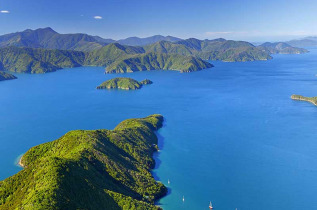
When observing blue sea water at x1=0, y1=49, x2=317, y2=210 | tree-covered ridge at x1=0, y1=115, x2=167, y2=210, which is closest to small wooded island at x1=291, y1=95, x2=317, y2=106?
blue sea water at x1=0, y1=49, x2=317, y2=210

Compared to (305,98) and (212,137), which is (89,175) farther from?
(305,98)

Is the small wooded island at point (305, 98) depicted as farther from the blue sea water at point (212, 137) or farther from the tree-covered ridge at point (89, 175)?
the tree-covered ridge at point (89, 175)

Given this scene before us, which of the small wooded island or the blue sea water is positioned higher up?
the small wooded island

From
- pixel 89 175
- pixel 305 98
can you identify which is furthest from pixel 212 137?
pixel 305 98

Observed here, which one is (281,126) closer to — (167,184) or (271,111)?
(271,111)

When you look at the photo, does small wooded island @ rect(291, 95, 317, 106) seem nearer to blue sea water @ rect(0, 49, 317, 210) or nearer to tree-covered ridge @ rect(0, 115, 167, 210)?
blue sea water @ rect(0, 49, 317, 210)

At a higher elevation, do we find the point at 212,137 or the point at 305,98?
the point at 305,98
